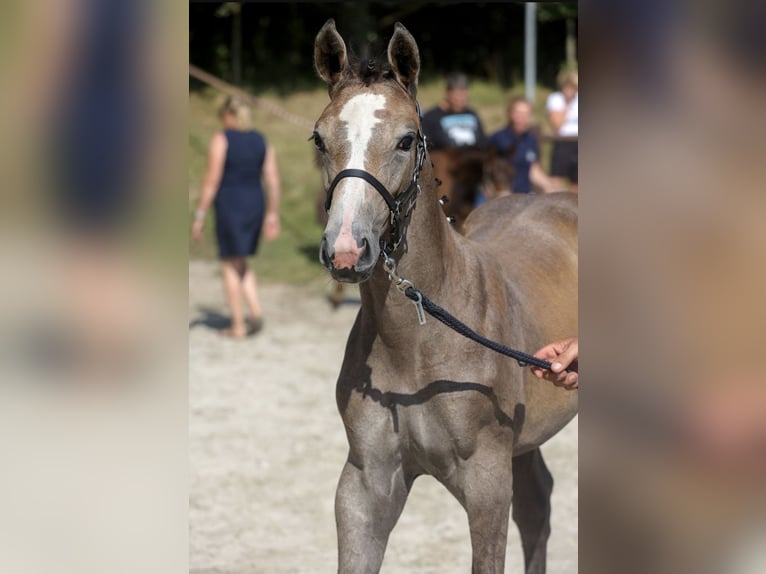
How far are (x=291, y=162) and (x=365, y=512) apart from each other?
15.2m

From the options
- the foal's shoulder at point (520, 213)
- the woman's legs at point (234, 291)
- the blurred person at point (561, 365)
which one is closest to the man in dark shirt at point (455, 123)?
the woman's legs at point (234, 291)

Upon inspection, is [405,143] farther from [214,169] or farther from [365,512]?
[214,169]

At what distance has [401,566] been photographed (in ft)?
16.5

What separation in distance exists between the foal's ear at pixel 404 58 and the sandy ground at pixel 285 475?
2.58 metres

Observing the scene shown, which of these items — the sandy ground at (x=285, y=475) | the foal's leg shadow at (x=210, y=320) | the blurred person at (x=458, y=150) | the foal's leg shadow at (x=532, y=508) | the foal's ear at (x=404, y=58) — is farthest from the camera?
the foal's leg shadow at (x=210, y=320)

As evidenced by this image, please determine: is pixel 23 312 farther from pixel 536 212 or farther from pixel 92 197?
pixel 536 212

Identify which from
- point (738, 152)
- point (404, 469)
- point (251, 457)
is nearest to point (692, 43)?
point (738, 152)

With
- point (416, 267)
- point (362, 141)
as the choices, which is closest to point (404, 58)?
point (362, 141)

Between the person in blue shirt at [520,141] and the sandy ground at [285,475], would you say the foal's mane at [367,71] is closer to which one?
the sandy ground at [285,475]

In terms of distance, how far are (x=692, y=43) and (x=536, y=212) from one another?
345cm

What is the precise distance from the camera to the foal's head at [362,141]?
8.91ft

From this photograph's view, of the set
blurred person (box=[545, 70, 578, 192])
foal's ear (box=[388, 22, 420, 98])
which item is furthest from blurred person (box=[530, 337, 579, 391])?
blurred person (box=[545, 70, 578, 192])

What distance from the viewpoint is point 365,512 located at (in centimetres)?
334

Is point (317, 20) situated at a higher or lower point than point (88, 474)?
higher
